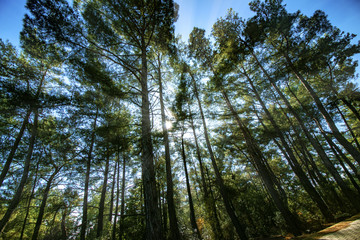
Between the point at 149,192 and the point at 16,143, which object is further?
the point at 16,143

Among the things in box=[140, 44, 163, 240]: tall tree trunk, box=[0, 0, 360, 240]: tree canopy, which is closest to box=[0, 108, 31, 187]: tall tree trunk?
box=[0, 0, 360, 240]: tree canopy

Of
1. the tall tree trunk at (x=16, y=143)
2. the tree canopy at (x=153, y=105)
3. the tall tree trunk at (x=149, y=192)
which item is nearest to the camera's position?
the tall tree trunk at (x=149, y=192)

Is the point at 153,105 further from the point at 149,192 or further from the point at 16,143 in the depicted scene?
the point at 16,143

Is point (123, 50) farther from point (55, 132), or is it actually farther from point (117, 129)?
point (55, 132)

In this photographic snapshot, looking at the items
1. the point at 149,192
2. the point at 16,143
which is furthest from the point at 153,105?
the point at 16,143

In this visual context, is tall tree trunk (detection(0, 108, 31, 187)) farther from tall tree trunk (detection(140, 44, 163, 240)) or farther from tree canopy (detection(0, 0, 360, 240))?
tall tree trunk (detection(140, 44, 163, 240))

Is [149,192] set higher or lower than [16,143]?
lower

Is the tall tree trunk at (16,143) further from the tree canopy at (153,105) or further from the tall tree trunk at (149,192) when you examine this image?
the tall tree trunk at (149,192)

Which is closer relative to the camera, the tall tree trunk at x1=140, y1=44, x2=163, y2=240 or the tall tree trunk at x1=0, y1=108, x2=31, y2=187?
the tall tree trunk at x1=140, y1=44, x2=163, y2=240

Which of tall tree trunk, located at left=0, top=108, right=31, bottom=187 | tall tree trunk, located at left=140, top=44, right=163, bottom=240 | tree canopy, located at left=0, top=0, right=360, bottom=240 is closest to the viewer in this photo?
tall tree trunk, located at left=140, top=44, right=163, bottom=240

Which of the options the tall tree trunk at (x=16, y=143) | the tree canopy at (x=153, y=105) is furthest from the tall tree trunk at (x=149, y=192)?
the tall tree trunk at (x=16, y=143)

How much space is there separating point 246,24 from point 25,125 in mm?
15206

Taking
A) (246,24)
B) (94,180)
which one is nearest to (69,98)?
(94,180)

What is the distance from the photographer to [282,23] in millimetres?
6609
